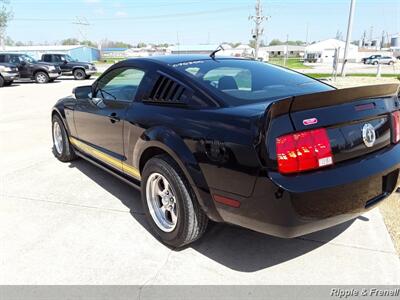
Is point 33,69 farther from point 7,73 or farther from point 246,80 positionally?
point 246,80

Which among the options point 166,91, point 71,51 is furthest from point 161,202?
point 71,51

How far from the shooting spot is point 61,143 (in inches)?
217

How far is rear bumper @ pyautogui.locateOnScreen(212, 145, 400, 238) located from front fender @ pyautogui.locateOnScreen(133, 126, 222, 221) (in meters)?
0.11

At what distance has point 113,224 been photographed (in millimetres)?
3516

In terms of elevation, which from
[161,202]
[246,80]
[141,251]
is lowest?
[141,251]

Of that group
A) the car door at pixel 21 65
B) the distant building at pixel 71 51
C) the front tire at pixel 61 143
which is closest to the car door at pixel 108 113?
the front tire at pixel 61 143

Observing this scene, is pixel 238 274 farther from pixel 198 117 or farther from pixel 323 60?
pixel 323 60

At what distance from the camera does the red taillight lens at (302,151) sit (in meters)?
2.18

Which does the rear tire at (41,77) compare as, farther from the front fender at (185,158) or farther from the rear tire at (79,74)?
the front fender at (185,158)

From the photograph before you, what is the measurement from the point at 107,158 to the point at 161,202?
108 centimetres

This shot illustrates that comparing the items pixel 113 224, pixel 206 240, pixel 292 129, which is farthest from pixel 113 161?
pixel 292 129

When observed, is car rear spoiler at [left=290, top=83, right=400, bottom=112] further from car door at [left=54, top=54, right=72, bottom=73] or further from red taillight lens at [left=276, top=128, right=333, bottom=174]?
car door at [left=54, top=54, right=72, bottom=73]

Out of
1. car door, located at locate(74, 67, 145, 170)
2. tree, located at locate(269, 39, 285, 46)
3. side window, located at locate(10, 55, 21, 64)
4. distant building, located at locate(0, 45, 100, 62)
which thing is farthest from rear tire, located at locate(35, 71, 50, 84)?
tree, located at locate(269, 39, 285, 46)

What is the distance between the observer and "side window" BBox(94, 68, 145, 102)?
11.7 feet
